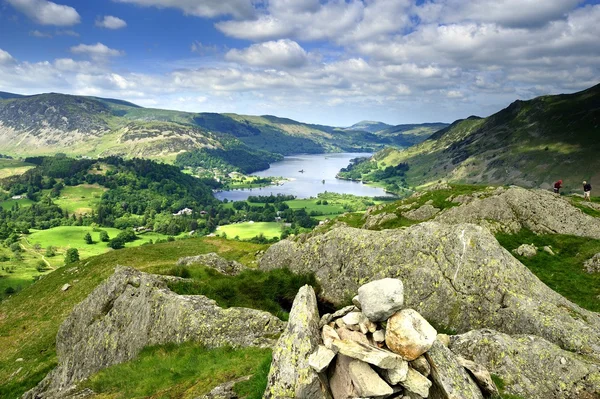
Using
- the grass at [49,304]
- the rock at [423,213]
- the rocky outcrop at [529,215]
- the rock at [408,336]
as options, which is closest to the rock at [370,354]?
the rock at [408,336]

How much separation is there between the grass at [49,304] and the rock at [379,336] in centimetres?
3608

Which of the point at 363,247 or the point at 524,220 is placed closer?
the point at 363,247

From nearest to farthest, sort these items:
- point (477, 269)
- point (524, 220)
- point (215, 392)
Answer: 1. point (215, 392)
2. point (477, 269)
3. point (524, 220)

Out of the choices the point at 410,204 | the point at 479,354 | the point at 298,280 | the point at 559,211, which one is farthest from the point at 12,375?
the point at 559,211

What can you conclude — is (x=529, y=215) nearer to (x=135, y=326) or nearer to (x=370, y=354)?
(x=370, y=354)

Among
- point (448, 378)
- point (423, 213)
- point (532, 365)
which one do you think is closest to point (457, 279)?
point (532, 365)

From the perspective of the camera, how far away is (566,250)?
3909 cm

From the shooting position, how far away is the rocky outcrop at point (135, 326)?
2459 centimetres

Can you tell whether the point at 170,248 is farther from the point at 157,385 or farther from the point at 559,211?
the point at 559,211

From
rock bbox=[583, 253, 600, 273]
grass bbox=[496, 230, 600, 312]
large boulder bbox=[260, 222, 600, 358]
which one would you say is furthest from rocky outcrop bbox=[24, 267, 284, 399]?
rock bbox=[583, 253, 600, 273]

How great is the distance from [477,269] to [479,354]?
336 inches

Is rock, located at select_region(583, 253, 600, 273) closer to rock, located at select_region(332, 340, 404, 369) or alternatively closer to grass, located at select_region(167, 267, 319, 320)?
grass, located at select_region(167, 267, 319, 320)

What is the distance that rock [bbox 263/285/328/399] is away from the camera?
13570mm

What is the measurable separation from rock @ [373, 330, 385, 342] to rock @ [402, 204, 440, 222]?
158ft
